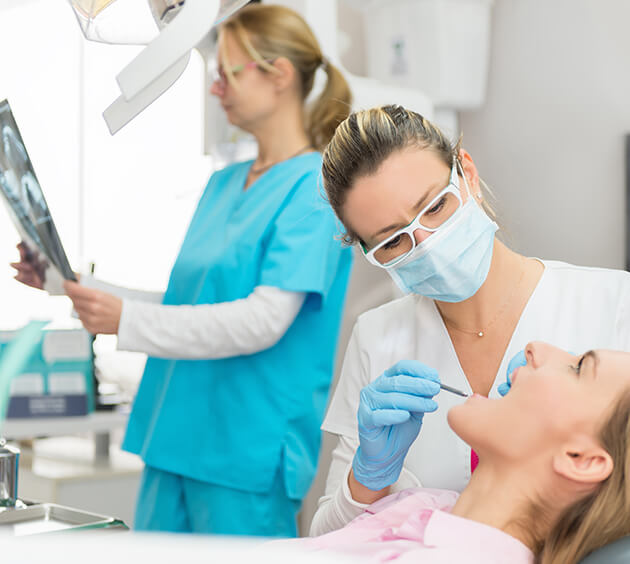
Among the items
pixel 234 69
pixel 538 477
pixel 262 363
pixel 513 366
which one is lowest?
pixel 262 363

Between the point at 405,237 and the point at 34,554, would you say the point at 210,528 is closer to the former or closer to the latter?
the point at 405,237

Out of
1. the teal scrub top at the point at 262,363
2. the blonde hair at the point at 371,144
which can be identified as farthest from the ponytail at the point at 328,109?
the blonde hair at the point at 371,144

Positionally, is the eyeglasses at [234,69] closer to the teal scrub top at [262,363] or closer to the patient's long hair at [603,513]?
the teal scrub top at [262,363]

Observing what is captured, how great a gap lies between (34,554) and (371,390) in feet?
2.77

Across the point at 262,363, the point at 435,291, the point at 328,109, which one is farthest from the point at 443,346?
the point at 328,109

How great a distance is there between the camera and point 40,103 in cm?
363

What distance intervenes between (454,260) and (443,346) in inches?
6.5

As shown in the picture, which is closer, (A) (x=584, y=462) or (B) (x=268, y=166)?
(A) (x=584, y=462)

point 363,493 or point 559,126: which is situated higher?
point 559,126

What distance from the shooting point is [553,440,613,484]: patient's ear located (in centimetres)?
103

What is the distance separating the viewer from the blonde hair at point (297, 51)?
1.82m

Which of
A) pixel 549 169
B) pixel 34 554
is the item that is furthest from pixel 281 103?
pixel 34 554

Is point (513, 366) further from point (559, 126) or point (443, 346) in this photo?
point (559, 126)

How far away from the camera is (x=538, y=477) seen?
108 cm
